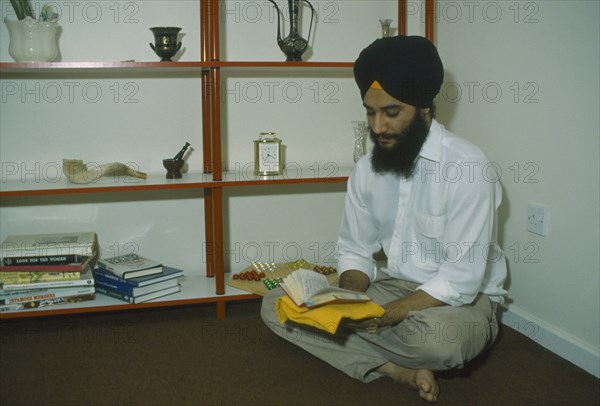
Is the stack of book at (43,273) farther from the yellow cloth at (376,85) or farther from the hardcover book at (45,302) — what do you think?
the yellow cloth at (376,85)

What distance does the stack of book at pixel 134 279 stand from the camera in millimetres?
2363

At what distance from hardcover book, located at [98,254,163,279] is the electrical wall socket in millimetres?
1423

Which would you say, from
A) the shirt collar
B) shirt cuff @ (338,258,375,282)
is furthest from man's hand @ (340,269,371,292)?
the shirt collar

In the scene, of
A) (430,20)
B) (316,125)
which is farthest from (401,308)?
(430,20)

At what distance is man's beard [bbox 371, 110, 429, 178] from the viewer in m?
1.93

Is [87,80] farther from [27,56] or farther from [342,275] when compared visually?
[342,275]

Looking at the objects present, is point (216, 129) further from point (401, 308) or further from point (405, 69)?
point (401, 308)

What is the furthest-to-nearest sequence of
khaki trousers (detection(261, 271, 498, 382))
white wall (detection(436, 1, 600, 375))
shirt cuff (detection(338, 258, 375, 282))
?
shirt cuff (detection(338, 258, 375, 282))
white wall (detection(436, 1, 600, 375))
khaki trousers (detection(261, 271, 498, 382))

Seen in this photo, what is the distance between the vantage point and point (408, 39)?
6.29 feet

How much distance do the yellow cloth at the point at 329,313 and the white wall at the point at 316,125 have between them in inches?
31.9

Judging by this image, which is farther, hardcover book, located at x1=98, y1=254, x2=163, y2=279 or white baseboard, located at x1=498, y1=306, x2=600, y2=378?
hardcover book, located at x1=98, y1=254, x2=163, y2=279

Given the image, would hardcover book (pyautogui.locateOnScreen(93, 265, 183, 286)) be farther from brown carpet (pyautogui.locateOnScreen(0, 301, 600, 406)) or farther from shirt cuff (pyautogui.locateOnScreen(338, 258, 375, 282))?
shirt cuff (pyautogui.locateOnScreen(338, 258, 375, 282))

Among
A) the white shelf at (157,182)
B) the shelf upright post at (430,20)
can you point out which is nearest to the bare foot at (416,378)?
the white shelf at (157,182)

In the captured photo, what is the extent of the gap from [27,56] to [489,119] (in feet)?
5.83
